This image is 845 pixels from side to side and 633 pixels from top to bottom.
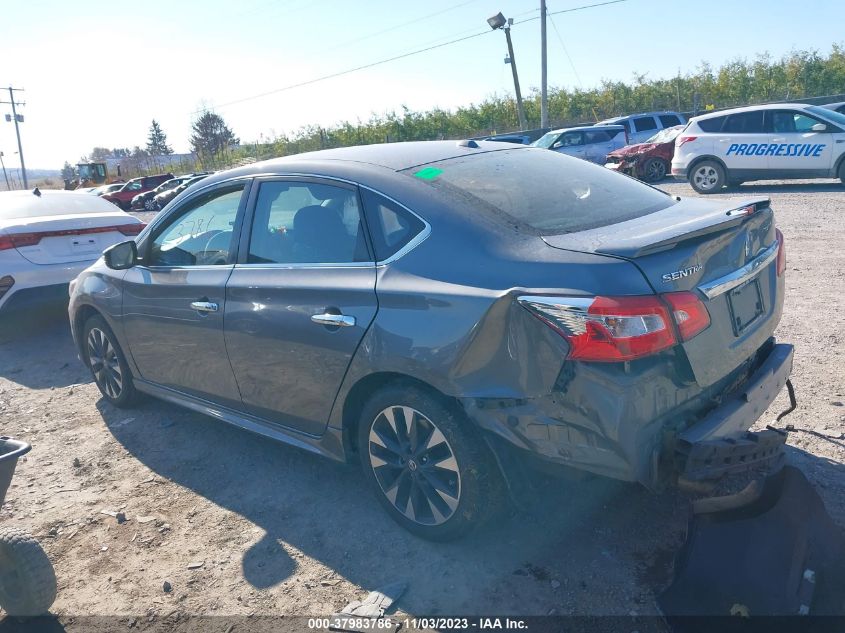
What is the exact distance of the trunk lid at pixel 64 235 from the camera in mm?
6926

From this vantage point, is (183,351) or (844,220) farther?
(844,220)

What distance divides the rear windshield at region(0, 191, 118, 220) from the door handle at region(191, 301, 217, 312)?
4359 mm

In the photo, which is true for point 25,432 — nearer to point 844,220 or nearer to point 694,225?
point 694,225

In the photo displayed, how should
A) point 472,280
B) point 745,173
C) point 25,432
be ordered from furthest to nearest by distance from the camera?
point 745,173 → point 25,432 → point 472,280

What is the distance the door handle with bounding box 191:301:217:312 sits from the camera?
3845 mm

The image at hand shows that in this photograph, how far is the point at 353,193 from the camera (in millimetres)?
3350

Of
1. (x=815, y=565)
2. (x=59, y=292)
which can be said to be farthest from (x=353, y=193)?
(x=59, y=292)

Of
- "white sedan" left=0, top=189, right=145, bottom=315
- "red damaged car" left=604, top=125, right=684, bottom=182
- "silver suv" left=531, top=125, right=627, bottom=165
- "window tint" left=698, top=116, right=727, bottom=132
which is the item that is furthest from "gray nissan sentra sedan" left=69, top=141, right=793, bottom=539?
"silver suv" left=531, top=125, right=627, bottom=165

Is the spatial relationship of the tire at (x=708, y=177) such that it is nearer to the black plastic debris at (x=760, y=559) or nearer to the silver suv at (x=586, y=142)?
the silver suv at (x=586, y=142)

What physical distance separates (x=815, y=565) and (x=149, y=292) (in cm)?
376

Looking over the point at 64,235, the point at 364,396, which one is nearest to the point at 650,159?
the point at 64,235

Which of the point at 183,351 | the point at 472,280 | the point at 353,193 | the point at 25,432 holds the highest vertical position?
the point at 353,193

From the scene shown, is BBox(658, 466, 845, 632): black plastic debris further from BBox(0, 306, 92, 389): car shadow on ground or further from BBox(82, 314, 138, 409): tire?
BBox(0, 306, 92, 389): car shadow on ground

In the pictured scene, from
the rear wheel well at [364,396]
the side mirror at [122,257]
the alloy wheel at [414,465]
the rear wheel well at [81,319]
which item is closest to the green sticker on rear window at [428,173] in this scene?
the rear wheel well at [364,396]
